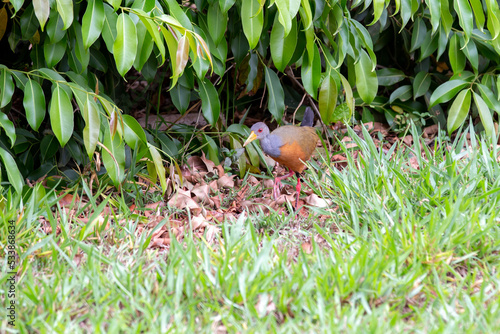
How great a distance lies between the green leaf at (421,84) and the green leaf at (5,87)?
312 centimetres

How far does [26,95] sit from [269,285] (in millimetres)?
1633

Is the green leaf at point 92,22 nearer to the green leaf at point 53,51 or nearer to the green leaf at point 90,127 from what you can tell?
the green leaf at point 90,127

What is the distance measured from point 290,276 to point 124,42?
1272 millimetres

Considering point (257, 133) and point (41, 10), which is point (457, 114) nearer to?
point (257, 133)

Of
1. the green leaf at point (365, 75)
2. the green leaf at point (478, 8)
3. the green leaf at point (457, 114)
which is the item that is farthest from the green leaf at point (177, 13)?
the green leaf at point (457, 114)

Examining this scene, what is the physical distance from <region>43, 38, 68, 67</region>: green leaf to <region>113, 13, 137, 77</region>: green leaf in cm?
72

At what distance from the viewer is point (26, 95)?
2770 mm

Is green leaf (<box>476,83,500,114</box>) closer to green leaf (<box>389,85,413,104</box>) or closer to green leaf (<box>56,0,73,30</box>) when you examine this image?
green leaf (<box>389,85,413,104</box>)

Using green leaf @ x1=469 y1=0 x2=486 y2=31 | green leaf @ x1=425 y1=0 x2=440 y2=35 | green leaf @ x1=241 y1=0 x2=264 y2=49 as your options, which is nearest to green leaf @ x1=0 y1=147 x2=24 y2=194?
green leaf @ x1=241 y1=0 x2=264 y2=49

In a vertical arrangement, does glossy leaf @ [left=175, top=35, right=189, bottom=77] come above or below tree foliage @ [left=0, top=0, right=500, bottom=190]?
above

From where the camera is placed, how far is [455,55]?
154 inches

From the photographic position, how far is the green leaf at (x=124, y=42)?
234cm

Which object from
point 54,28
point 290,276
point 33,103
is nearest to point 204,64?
point 54,28

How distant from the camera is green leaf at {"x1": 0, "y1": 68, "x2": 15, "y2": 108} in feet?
8.91
